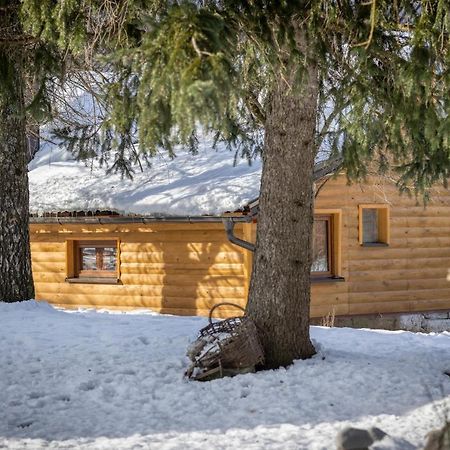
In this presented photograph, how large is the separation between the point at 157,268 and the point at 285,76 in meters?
8.17

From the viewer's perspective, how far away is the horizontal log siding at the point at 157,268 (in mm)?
14359

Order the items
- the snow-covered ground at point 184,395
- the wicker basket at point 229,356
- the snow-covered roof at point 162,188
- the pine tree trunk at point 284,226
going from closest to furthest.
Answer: the snow-covered ground at point 184,395 → the wicker basket at point 229,356 → the pine tree trunk at point 284,226 → the snow-covered roof at point 162,188

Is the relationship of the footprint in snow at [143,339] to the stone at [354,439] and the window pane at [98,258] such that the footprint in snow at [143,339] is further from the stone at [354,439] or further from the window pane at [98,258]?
the window pane at [98,258]

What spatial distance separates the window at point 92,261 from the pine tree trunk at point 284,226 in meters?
8.37

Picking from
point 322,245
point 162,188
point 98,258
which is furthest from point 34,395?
point 322,245

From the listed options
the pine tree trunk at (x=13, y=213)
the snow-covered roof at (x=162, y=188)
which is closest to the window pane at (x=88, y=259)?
the snow-covered roof at (x=162, y=188)

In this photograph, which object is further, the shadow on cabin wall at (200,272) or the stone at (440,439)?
the shadow on cabin wall at (200,272)

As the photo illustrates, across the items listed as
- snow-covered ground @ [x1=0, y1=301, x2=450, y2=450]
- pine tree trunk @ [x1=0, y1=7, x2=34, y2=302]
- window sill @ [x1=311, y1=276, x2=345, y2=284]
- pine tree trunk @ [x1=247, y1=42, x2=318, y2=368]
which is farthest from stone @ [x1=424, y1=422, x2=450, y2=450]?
window sill @ [x1=311, y1=276, x2=345, y2=284]

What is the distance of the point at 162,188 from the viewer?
15055 mm

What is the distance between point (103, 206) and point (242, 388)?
8404mm

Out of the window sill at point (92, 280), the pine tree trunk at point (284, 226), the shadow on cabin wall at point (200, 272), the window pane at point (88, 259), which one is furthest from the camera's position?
the window pane at point (88, 259)

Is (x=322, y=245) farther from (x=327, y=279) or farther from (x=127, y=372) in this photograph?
(x=127, y=372)

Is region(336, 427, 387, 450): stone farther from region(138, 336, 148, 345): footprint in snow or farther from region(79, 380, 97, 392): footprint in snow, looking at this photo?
region(138, 336, 148, 345): footprint in snow

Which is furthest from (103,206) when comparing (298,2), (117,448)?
(117,448)
